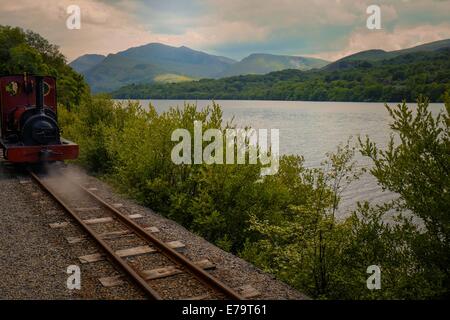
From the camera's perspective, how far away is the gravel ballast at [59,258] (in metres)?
6.32

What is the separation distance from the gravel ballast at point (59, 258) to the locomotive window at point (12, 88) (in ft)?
19.5

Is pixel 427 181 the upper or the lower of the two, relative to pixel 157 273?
upper

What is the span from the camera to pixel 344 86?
134 meters

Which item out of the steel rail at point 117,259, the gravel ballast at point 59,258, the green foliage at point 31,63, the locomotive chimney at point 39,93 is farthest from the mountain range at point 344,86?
the steel rail at point 117,259

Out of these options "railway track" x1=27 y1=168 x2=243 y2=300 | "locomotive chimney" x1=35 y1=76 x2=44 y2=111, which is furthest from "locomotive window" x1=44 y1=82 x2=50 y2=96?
"railway track" x1=27 y1=168 x2=243 y2=300

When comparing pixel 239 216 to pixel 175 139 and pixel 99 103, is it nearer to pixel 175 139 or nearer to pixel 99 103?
pixel 175 139

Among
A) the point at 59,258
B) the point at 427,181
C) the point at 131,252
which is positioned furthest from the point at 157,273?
the point at 427,181

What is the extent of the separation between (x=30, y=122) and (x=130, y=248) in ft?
29.3

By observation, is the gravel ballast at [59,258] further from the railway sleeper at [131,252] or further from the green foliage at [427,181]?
the green foliage at [427,181]

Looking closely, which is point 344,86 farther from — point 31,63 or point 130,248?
point 130,248

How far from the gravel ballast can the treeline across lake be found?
6909 cm

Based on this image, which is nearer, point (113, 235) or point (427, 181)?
point (427, 181)

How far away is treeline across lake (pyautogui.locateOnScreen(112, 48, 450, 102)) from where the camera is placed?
335 feet
